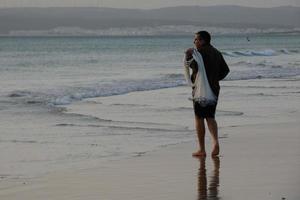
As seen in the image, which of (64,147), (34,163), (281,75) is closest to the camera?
(34,163)

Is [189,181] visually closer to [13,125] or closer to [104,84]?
[13,125]

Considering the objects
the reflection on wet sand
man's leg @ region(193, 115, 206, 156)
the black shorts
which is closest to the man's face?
the black shorts

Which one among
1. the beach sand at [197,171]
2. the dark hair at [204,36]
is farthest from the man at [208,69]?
the beach sand at [197,171]

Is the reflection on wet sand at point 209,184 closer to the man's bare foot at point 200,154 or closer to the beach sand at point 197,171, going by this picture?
the beach sand at point 197,171

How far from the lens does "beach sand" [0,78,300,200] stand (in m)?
7.89

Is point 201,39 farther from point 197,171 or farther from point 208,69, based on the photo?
point 197,171

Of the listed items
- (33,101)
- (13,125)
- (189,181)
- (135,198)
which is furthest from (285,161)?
(33,101)

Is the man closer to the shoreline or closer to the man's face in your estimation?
the man's face

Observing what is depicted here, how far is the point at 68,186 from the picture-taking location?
8.38m

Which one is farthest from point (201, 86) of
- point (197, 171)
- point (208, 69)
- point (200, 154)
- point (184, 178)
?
point (184, 178)

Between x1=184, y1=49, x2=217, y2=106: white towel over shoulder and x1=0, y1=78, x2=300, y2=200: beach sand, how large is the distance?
0.68 m

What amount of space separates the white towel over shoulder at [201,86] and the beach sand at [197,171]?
68 centimetres

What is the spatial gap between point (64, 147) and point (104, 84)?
655 inches

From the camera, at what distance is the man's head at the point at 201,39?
33.6ft
